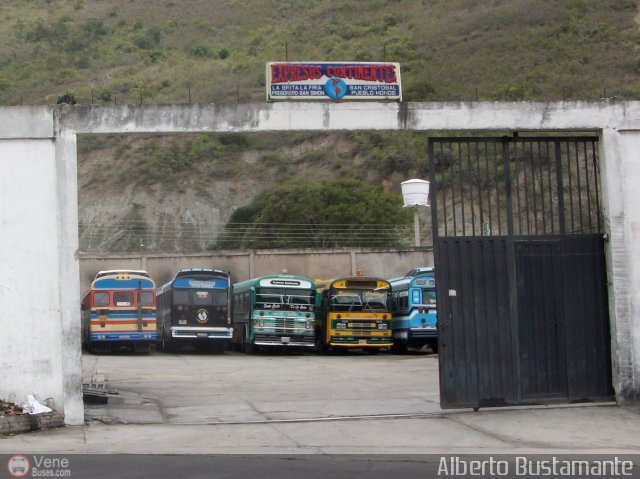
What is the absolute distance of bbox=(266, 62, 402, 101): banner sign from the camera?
13.2 meters

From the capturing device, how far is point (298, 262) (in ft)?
143

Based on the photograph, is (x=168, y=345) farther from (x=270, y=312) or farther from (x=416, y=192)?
(x=416, y=192)

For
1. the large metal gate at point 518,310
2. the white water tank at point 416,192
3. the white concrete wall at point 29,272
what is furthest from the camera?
the white water tank at point 416,192

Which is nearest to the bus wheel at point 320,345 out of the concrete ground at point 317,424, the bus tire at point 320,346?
the bus tire at point 320,346

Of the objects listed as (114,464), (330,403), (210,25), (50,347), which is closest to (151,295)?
(330,403)

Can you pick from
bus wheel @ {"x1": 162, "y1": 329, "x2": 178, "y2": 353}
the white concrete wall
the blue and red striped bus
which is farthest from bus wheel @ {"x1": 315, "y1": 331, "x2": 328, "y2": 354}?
the white concrete wall

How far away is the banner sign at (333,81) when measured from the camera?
13.2 meters

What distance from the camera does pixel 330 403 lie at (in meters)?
15.6

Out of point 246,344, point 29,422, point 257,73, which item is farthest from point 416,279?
point 257,73

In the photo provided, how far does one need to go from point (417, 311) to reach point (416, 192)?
37.1ft

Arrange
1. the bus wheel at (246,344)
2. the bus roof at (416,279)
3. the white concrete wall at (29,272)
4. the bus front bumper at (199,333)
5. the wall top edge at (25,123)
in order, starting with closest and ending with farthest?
the white concrete wall at (29,272) → the wall top edge at (25,123) → the bus roof at (416,279) → the bus wheel at (246,344) → the bus front bumper at (199,333)

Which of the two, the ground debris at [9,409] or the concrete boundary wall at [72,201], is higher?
the concrete boundary wall at [72,201]

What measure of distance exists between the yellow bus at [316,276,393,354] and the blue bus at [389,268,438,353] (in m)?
0.79

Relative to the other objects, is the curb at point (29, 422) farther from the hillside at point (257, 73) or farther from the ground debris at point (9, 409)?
the hillside at point (257, 73)
